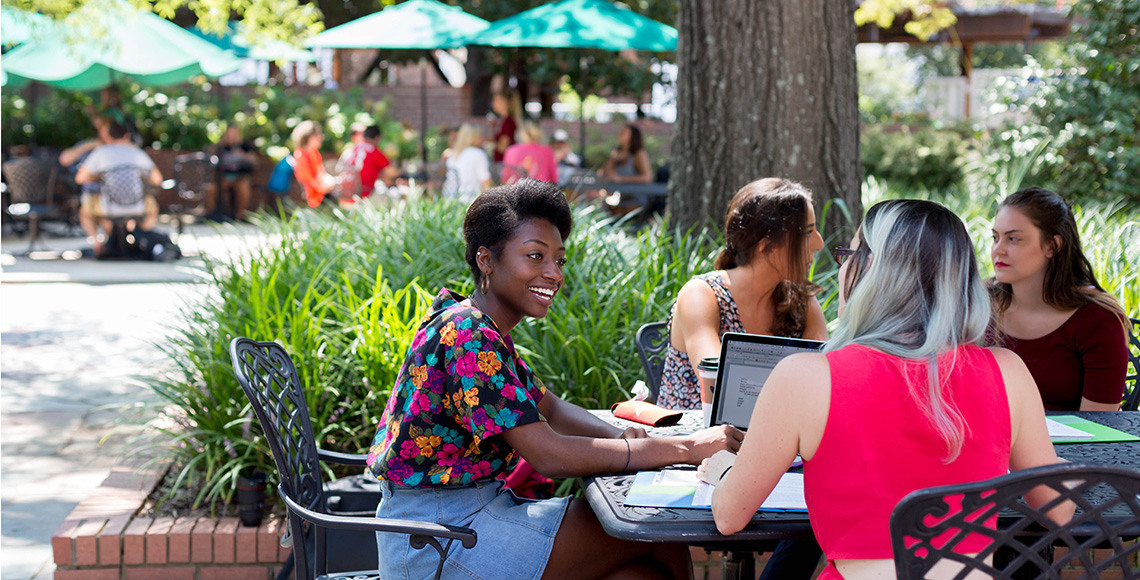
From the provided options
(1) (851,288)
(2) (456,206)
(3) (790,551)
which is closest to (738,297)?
(3) (790,551)

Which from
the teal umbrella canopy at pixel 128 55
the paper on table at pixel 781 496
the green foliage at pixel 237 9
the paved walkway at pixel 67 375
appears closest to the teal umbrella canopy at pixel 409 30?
the green foliage at pixel 237 9

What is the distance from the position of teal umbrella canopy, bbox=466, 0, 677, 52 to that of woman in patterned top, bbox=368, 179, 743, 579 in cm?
977

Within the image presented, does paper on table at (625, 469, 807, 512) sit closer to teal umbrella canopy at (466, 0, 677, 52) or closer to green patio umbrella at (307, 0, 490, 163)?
teal umbrella canopy at (466, 0, 677, 52)

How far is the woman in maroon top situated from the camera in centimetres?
351

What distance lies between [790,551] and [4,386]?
222 inches

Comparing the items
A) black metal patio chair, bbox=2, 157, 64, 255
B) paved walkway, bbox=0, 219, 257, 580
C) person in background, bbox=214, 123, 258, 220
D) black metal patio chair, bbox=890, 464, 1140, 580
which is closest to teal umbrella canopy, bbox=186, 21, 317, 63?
person in background, bbox=214, 123, 258, 220

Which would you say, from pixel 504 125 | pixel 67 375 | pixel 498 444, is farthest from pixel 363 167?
pixel 498 444

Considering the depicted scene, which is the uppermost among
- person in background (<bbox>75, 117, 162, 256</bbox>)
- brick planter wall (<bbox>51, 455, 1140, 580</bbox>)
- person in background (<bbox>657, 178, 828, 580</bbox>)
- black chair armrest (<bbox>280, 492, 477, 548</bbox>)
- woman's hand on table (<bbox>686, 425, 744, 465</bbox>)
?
person in background (<bbox>75, 117, 162, 256</bbox>)

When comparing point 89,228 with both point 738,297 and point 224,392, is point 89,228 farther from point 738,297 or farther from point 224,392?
point 738,297

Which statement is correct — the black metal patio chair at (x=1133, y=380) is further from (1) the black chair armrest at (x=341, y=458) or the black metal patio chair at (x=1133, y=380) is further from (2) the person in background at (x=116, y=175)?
(2) the person in background at (x=116, y=175)

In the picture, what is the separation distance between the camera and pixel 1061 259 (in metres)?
3.65

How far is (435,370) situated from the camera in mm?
2465

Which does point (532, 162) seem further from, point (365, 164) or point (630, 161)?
point (630, 161)

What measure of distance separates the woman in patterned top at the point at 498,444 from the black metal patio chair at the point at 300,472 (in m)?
0.10
